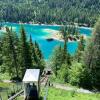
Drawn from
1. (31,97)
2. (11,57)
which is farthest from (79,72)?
(31,97)

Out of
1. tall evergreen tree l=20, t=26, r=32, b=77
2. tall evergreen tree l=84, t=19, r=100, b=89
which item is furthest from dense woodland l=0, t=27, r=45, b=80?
tall evergreen tree l=84, t=19, r=100, b=89

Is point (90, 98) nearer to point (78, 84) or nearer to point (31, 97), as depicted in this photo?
point (31, 97)

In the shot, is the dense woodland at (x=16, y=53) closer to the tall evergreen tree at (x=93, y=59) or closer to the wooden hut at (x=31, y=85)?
the tall evergreen tree at (x=93, y=59)

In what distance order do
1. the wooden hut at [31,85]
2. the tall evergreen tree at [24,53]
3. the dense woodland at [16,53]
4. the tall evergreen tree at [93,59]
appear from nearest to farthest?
the wooden hut at [31,85] → the tall evergreen tree at [93,59] → the tall evergreen tree at [24,53] → the dense woodland at [16,53]

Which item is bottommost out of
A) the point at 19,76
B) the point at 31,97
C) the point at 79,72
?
the point at 19,76

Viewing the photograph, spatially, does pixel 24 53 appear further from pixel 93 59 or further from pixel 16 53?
pixel 93 59

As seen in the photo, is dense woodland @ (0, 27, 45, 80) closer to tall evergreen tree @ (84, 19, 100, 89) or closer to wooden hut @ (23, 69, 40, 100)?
tall evergreen tree @ (84, 19, 100, 89)

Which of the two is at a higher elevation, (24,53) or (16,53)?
(24,53)

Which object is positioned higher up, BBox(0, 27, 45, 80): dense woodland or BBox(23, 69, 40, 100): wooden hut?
BBox(23, 69, 40, 100): wooden hut

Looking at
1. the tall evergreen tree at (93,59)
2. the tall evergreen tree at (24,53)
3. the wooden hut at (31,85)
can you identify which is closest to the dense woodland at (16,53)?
the tall evergreen tree at (24,53)

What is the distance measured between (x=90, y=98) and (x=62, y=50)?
1538 inches

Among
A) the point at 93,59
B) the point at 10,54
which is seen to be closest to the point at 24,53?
the point at 10,54

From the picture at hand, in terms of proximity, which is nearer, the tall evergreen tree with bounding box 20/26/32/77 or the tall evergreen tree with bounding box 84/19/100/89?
the tall evergreen tree with bounding box 84/19/100/89

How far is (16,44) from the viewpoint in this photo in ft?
188
